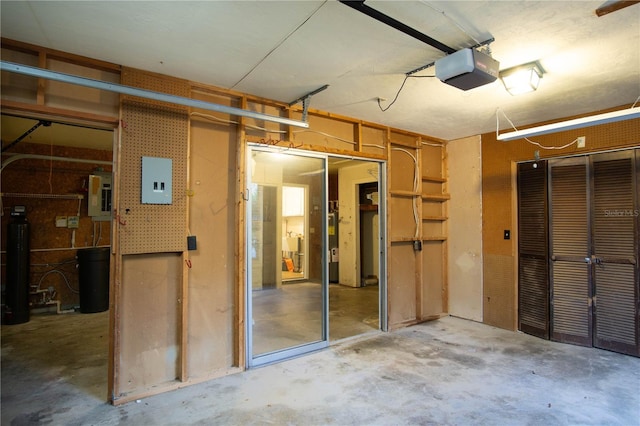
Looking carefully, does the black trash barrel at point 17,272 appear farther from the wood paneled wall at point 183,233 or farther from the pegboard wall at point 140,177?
the pegboard wall at point 140,177

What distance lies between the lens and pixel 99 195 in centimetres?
593

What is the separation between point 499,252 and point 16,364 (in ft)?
18.9

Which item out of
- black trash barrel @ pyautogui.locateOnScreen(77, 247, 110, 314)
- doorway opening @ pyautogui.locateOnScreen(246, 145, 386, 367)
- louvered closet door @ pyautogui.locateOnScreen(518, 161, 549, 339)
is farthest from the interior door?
black trash barrel @ pyautogui.locateOnScreen(77, 247, 110, 314)

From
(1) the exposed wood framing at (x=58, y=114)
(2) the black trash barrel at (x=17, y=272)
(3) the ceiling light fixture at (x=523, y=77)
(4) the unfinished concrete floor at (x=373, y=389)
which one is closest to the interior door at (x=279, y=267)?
(4) the unfinished concrete floor at (x=373, y=389)

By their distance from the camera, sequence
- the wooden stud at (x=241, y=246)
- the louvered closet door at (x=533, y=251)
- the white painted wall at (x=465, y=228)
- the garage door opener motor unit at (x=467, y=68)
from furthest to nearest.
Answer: the white painted wall at (x=465, y=228), the louvered closet door at (x=533, y=251), the wooden stud at (x=241, y=246), the garage door opener motor unit at (x=467, y=68)

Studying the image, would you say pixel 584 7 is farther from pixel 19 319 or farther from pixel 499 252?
pixel 19 319

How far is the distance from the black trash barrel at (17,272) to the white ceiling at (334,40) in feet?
12.8

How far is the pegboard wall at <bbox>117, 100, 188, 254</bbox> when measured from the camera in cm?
274

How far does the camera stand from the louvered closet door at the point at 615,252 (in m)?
3.64

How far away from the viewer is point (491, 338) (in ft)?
13.7

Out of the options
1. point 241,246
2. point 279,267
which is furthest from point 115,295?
point 279,267

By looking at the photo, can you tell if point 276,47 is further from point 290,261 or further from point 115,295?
point 290,261

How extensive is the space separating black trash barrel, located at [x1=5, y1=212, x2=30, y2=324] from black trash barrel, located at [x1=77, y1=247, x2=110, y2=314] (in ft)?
2.20

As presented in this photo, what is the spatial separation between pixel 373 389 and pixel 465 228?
308 centimetres
